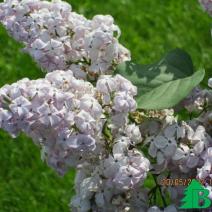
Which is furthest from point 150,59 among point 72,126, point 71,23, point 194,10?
point 72,126

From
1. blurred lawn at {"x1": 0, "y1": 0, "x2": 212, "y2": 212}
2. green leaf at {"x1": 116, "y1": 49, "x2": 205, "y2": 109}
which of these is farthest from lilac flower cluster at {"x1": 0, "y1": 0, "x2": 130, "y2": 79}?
blurred lawn at {"x1": 0, "y1": 0, "x2": 212, "y2": 212}

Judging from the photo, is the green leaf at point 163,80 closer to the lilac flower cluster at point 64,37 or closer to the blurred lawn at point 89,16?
the lilac flower cluster at point 64,37

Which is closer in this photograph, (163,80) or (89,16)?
(163,80)

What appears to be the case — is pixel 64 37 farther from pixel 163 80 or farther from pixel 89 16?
pixel 89 16

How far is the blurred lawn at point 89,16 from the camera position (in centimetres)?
242

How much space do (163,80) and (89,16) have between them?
2217mm

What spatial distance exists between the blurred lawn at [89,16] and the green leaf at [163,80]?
51.3 inches

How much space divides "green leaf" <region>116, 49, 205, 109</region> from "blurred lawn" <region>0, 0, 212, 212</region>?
1.30 m

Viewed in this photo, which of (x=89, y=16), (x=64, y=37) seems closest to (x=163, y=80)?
(x=64, y=37)

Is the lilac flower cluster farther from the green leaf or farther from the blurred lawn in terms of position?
the blurred lawn

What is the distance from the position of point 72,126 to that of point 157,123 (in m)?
0.19

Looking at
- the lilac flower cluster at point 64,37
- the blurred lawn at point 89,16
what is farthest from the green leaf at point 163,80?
the blurred lawn at point 89,16

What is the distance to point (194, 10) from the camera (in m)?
3.45

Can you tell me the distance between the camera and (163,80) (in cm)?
114
